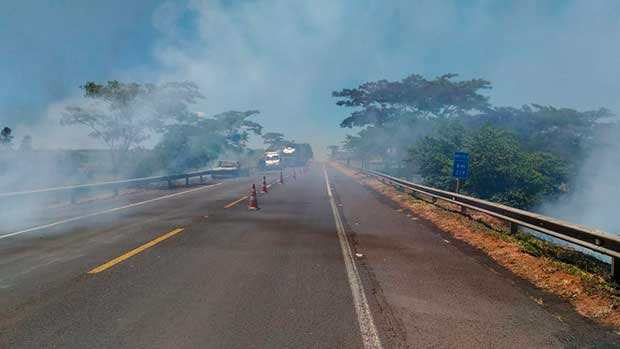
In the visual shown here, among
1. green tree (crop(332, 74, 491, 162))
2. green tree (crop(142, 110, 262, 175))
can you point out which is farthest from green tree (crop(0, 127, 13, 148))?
green tree (crop(332, 74, 491, 162))

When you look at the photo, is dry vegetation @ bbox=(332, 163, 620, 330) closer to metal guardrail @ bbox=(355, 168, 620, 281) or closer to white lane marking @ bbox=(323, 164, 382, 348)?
metal guardrail @ bbox=(355, 168, 620, 281)

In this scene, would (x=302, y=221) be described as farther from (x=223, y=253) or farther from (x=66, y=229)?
(x=66, y=229)

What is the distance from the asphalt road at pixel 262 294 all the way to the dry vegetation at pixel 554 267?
0.33 m

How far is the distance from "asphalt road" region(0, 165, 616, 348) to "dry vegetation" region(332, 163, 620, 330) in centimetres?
33

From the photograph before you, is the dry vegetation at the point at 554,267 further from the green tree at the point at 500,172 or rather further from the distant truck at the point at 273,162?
the distant truck at the point at 273,162

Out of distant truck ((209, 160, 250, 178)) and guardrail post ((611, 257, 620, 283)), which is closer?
guardrail post ((611, 257, 620, 283))

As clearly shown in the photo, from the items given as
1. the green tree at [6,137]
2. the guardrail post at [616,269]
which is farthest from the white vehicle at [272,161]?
the guardrail post at [616,269]

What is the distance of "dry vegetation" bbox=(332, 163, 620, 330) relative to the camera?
16.2 ft

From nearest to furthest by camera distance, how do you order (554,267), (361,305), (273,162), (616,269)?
(361,305) < (616,269) < (554,267) < (273,162)

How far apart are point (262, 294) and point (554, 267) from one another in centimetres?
469

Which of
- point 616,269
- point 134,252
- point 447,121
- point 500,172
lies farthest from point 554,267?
point 447,121

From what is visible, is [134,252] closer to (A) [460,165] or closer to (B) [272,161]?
(A) [460,165]

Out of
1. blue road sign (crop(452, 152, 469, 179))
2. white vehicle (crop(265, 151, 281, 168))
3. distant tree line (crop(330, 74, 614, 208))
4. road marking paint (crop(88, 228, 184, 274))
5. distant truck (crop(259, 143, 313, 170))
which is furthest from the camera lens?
distant truck (crop(259, 143, 313, 170))

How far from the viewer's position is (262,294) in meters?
5.08
